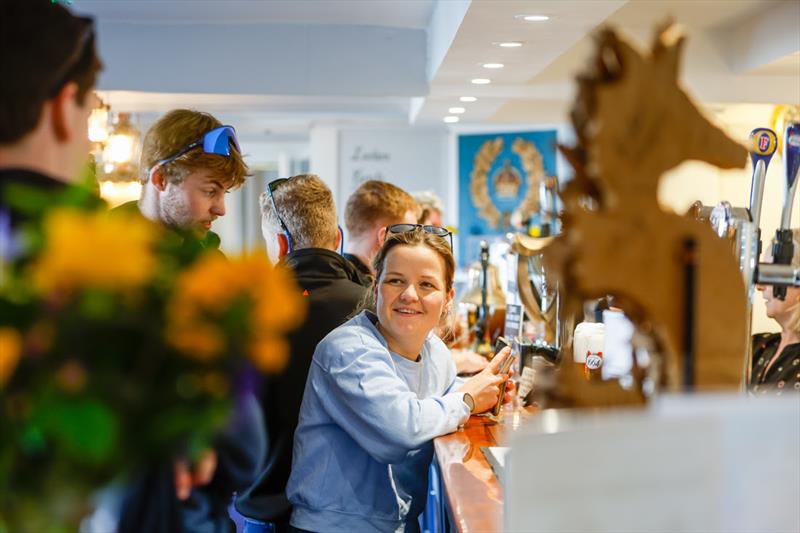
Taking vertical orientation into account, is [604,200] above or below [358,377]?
above

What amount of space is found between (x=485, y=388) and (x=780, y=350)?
35.2 inches

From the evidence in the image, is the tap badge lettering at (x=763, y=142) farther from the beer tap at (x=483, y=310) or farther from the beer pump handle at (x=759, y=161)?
the beer tap at (x=483, y=310)

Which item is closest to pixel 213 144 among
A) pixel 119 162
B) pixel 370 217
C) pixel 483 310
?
pixel 370 217

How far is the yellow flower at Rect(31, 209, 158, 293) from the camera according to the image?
75cm

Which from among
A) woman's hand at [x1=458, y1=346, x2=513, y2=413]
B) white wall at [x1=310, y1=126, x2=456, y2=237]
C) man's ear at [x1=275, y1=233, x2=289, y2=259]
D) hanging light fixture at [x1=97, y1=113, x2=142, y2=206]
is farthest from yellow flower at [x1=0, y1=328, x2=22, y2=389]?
white wall at [x1=310, y1=126, x2=456, y2=237]

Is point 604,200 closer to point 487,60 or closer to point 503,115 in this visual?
point 487,60

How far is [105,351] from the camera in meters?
0.79

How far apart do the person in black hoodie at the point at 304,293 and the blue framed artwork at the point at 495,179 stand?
27.8ft

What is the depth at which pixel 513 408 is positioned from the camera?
114 inches

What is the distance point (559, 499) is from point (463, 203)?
10570mm

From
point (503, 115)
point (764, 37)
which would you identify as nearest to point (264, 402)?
point (764, 37)

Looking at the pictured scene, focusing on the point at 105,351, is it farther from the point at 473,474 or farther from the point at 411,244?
the point at 411,244

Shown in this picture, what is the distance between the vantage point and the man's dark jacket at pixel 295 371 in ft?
8.43

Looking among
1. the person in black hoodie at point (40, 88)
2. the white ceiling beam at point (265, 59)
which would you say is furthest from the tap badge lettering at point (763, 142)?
the white ceiling beam at point (265, 59)
